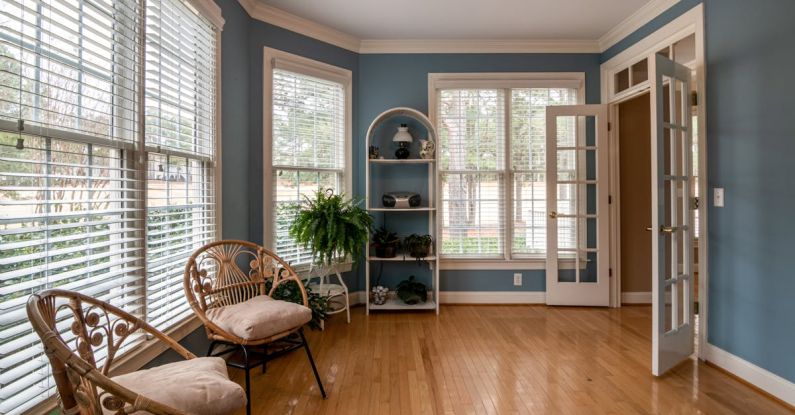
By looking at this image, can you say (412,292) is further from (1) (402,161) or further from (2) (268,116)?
(2) (268,116)

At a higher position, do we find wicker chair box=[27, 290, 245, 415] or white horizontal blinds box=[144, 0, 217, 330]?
white horizontal blinds box=[144, 0, 217, 330]

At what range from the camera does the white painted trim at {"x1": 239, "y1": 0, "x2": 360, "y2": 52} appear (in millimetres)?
3172

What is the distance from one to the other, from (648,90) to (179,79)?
362cm

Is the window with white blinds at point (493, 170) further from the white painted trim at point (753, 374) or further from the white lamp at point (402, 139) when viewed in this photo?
the white painted trim at point (753, 374)

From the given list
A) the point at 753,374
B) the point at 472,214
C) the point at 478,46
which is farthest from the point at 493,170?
the point at 753,374

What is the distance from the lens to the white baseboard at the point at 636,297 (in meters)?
4.02

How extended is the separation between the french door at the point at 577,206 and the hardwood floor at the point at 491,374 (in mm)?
474

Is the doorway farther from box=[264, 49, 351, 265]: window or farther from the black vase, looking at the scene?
box=[264, 49, 351, 265]: window

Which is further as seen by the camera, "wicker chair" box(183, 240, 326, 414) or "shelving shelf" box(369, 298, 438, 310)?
"shelving shelf" box(369, 298, 438, 310)

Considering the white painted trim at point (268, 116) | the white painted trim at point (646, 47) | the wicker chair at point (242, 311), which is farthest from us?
the white painted trim at point (268, 116)

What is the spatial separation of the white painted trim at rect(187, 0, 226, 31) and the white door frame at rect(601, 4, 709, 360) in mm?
3291

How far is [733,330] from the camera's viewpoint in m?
2.48

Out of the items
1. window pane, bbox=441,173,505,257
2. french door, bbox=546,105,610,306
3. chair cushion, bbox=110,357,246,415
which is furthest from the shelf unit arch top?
chair cushion, bbox=110,357,246,415

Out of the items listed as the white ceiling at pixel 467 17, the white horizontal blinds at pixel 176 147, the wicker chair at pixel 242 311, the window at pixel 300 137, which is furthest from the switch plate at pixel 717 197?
the white horizontal blinds at pixel 176 147
